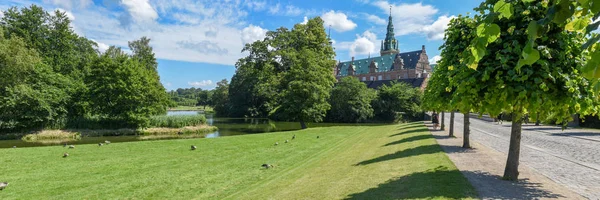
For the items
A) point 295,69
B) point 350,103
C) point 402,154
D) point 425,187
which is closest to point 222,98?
point 350,103

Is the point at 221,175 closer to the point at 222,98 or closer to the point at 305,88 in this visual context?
the point at 305,88

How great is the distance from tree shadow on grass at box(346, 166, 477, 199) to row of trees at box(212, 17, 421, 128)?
25.3 m

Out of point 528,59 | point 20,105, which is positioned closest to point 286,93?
point 20,105

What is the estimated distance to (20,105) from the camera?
30.5 metres

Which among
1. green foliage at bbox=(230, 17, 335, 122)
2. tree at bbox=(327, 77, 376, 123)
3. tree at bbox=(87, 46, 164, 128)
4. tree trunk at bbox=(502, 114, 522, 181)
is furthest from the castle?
tree trunk at bbox=(502, 114, 522, 181)

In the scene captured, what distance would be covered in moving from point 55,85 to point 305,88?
27.3 meters

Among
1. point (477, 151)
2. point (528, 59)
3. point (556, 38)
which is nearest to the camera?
point (528, 59)

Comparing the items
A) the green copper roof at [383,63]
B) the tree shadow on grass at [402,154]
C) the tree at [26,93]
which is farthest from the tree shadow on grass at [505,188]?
the green copper roof at [383,63]

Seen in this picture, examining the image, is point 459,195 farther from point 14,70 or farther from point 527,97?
point 14,70

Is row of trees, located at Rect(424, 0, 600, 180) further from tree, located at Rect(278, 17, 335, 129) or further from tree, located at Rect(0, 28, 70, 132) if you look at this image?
tree, located at Rect(0, 28, 70, 132)

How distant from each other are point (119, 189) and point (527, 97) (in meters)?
11.6

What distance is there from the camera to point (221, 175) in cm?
1235

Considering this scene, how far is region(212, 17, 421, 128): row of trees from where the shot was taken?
3444 centimetres

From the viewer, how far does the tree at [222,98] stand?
3280 inches
